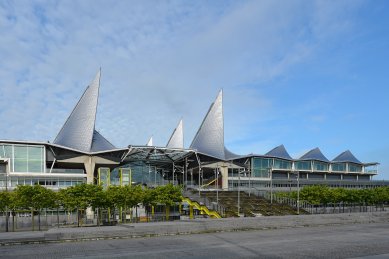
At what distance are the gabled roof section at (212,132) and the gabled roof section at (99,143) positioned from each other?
20601mm

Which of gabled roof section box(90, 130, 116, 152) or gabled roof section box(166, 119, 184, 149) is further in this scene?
gabled roof section box(166, 119, 184, 149)

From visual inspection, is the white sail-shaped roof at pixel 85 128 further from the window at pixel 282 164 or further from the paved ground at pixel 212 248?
the paved ground at pixel 212 248

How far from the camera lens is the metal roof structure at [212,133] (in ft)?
299

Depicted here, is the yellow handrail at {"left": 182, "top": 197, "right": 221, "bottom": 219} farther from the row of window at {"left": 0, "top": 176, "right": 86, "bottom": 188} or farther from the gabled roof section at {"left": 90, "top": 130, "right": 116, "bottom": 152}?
Result: the gabled roof section at {"left": 90, "top": 130, "right": 116, "bottom": 152}

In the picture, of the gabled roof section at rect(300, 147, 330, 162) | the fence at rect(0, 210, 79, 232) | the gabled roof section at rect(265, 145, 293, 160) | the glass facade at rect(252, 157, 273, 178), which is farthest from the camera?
the gabled roof section at rect(300, 147, 330, 162)

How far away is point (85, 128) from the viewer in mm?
78000

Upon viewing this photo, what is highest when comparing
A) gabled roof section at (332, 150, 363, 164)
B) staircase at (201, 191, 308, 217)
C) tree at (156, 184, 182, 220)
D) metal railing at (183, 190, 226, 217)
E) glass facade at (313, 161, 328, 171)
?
gabled roof section at (332, 150, 363, 164)

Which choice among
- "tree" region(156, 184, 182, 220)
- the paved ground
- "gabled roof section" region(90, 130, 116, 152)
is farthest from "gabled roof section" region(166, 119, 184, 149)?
the paved ground

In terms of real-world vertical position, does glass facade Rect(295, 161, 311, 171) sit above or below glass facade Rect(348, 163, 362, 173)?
above

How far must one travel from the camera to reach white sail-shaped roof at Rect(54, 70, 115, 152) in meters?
76.2

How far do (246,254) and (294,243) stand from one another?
5.48 m

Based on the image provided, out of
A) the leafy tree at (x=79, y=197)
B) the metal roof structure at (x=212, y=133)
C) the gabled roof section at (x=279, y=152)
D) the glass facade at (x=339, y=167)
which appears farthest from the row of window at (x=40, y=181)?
the glass facade at (x=339, y=167)

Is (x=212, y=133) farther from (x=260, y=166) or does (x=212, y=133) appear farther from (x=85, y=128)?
(x=85, y=128)

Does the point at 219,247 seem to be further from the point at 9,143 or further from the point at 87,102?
the point at 87,102
